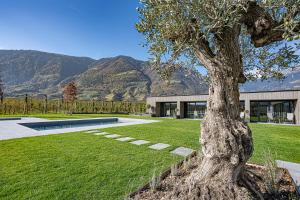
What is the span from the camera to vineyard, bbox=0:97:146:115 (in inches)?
1091

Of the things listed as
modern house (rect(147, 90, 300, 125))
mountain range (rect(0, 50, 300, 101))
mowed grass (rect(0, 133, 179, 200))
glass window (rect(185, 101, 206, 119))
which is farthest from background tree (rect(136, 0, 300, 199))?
mountain range (rect(0, 50, 300, 101))

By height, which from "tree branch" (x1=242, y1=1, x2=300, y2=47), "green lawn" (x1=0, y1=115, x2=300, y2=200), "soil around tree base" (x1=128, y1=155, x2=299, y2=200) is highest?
"tree branch" (x1=242, y1=1, x2=300, y2=47)

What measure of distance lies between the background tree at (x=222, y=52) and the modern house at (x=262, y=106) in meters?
13.9

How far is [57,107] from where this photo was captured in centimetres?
3391

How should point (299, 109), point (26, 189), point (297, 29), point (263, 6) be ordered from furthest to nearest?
point (299, 109)
point (26, 189)
point (263, 6)
point (297, 29)

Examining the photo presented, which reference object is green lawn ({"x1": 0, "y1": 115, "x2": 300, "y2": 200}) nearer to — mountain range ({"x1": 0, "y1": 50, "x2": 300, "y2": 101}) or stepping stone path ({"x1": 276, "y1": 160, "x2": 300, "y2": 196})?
stepping stone path ({"x1": 276, "y1": 160, "x2": 300, "y2": 196})

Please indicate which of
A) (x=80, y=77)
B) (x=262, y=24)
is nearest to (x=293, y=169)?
(x=262, y=24)

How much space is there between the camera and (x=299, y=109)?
673 inches

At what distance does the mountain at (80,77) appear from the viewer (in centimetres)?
9594

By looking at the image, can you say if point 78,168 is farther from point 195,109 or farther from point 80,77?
point 80,77

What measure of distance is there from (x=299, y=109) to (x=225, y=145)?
1916 centimetres

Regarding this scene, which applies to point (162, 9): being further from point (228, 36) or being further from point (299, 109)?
point (299, 109)

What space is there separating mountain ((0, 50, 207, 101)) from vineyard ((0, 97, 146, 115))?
44806 mm

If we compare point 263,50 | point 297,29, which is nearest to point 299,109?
point 263,50
